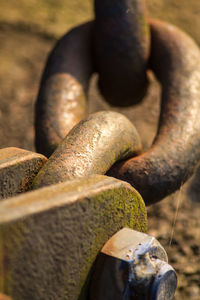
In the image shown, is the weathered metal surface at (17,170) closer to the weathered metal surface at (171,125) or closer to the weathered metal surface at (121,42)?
the weathered metal surface at (171,125)

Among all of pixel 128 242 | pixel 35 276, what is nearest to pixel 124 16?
pixel 128 242

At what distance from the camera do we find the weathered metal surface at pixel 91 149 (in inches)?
29.7

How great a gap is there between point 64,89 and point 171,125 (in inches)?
11.5

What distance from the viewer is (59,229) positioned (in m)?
0.60

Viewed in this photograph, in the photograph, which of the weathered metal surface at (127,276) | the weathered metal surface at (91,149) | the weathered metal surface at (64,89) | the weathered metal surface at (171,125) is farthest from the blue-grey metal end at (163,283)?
the weathered metal surface at (64,89)

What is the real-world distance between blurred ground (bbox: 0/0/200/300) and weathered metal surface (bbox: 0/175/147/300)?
1.24 meters

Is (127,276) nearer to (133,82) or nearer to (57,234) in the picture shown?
(57,234)

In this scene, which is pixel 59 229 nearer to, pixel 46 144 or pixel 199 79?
pixel 46 144

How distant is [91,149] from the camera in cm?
83

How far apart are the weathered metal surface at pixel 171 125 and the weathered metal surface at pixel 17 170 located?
24 centimetres

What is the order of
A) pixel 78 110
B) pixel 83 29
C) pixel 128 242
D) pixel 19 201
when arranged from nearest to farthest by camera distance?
pixel 19 201 < pixel 128 242 < pixel 78 110 < pixel 83 29

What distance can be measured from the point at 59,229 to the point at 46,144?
491 mm

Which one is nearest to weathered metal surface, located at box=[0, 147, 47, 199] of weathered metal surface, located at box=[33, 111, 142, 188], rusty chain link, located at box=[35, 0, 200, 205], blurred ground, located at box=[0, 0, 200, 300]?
weathered metal surface, located at box=[33, 111, 142, 188]

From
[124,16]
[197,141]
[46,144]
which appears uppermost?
[124,16]
